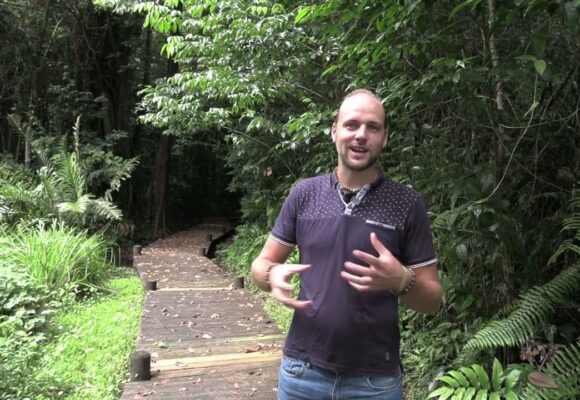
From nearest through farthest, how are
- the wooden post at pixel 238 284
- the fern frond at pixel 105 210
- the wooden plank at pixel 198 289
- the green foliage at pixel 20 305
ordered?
the green foliage at pixel 20 305, the wooden plank at pixel 198 289, the wooden post at pixel 238 284, the fern frond at pixel 105 210

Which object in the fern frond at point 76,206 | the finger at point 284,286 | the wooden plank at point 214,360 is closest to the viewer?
the finger at point 284,286

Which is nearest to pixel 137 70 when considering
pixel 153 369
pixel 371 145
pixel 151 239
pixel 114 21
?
pixel 114 21

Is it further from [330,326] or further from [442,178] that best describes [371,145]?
[442,178]

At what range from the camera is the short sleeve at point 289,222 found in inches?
72.7

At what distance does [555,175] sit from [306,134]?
238 cm

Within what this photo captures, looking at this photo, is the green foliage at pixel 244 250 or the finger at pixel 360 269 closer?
the finger at pixel 360 269

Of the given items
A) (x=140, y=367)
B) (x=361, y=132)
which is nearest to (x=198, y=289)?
(x=140, y=367)

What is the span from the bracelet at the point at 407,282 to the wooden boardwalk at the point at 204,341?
2587 mm

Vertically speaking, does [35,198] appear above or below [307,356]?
below

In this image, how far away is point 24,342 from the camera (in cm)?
472

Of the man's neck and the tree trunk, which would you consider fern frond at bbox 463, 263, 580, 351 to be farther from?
the tree trunk

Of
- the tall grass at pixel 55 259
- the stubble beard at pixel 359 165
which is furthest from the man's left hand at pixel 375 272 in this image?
the tall grass at pixel 55 259

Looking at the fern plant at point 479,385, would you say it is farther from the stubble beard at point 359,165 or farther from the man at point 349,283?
the stubble beard at point 359,165

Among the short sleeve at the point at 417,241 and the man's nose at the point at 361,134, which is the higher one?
the man's nose at the point at 361,134
